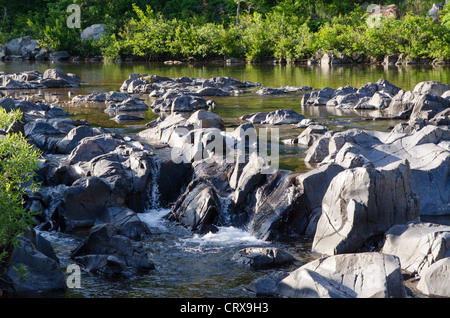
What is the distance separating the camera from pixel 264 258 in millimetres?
7113

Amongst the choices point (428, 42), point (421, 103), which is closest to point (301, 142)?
point (421, 103)

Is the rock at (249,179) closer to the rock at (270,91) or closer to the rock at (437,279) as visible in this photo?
the rock at (437,279)

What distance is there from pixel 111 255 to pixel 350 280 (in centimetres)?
283

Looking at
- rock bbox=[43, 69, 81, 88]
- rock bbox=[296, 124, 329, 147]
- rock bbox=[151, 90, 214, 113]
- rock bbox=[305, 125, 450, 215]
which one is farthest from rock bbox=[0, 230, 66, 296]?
rock bbox=[43, 69, 81, 88]

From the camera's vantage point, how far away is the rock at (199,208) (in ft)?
29.2

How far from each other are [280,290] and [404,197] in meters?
2.60

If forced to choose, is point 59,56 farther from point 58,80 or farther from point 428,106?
point 428,106

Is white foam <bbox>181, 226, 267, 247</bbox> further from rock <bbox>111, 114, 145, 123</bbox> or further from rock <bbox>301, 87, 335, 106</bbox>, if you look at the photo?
rock <bbox>301, 87, 335, 106</bbox>


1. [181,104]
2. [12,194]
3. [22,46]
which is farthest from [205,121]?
[22,46]

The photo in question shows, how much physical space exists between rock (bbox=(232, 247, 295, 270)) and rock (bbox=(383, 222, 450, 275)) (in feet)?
4.01

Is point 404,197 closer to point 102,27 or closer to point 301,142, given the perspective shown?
point 301,142

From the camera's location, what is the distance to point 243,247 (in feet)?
26.3

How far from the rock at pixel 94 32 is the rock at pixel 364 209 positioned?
134ft

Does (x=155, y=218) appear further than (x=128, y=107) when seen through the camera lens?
No
